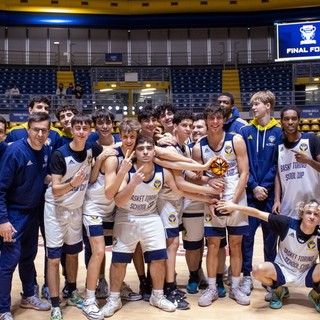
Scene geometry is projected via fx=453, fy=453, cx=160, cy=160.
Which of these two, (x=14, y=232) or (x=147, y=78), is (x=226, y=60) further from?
(x=14, y=232)

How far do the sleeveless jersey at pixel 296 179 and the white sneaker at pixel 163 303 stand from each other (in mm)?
1388

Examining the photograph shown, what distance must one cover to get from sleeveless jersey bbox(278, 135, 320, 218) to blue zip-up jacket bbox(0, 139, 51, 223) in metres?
2.21

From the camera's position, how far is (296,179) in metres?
4.24

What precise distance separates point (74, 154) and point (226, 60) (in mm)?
18364

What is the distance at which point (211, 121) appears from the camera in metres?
4.04

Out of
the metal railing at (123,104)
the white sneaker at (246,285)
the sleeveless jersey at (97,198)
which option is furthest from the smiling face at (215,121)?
the metal railing at (123,104)

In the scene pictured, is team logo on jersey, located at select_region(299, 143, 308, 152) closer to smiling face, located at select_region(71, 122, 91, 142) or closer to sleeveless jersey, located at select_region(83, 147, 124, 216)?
sleeveless jersey, located at select_region(83, 147, 124, 216)

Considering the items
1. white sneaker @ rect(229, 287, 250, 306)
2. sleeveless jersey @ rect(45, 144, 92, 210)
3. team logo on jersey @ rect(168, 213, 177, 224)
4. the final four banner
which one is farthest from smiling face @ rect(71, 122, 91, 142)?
the final four banner

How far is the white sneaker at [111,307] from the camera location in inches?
150

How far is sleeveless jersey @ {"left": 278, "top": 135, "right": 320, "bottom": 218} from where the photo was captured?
421cm

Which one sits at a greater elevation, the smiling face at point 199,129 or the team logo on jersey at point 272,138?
the smiling face at point 199,129

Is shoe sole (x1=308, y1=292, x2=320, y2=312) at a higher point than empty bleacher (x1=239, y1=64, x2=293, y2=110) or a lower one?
lower

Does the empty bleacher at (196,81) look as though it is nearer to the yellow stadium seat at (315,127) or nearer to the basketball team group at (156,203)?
the yellow stadium seat at (315,127)

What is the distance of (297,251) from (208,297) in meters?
0.89
